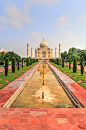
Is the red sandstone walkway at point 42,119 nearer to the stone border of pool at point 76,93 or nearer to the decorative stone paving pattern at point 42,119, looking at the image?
the decorative stone paving pattern at point 42,119

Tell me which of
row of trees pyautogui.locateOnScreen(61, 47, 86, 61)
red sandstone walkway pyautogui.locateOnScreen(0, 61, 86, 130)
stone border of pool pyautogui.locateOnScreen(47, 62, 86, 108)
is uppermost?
row of trees pyautogui.locateOnScreen(61, 47, 86, 61)

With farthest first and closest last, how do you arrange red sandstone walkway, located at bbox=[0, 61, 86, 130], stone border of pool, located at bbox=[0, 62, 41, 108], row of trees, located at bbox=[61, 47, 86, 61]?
row of trees, located at bbox=[61, 47, 86, 61] → stone border of pool, located at bbox=[0, 62, 41, 108] → red sandstone walkway, located at bbox=[0, 61, 86, 130]

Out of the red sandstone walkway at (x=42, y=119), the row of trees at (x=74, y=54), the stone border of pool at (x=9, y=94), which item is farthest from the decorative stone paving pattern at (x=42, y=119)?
the row of trees at (x=74, y=54)

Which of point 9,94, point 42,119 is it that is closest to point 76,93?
point 42,119

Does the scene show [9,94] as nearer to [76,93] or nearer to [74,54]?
[76,93]

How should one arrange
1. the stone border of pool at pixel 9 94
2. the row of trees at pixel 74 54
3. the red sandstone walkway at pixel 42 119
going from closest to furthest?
1. the red sandstone walkway at pixel 42 119
2. the stone border of pool at pixel 9 94
3. the row of trees at pixel 74 54

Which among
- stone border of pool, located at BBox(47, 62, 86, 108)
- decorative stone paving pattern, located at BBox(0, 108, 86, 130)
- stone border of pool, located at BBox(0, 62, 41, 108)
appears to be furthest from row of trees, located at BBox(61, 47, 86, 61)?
decorative stone paving pattern, located at BBox(0, 108, 86, 130)

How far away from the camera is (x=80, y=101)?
11.2 feet

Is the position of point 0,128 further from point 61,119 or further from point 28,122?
point 61,119

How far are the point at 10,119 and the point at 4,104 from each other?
87cm

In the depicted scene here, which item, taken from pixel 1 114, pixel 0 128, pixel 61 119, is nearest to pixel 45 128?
pixel 61 119

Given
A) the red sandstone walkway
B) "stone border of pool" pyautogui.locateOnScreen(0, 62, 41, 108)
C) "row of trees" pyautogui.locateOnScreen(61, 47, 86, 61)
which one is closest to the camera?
the red sandstone walkway

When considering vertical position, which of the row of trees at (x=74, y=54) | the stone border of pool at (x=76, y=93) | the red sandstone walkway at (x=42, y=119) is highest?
the row of trees at (x=74, y=54)

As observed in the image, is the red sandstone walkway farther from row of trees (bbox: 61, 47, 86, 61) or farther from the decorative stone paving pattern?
row of trees (bbox: 61, 47, 86, 61)
